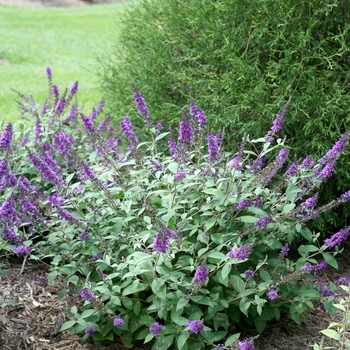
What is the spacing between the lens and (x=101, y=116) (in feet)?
23.5

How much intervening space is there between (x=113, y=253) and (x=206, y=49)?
1.96 m

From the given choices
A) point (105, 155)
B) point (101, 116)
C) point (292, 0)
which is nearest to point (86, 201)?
point (105, 155)

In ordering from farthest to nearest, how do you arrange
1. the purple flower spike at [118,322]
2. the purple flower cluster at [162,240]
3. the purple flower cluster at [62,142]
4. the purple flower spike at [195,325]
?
the purple flower cluster at [62,142], the purple flower spike at [118,322], the purple flower spike at [195,325], the purple flower cluster at [162,240]

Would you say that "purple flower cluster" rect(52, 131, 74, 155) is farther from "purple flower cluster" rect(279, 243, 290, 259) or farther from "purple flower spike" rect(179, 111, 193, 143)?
"purple flower cluster" rect(279, 243, 290, 259)

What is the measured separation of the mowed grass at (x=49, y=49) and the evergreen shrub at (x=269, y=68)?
6.48ft

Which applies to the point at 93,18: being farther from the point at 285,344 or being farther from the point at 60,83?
the point at 285,344

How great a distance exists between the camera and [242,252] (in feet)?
9.62

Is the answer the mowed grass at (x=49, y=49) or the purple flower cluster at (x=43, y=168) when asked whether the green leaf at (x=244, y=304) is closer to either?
the purple flower cluster at (x=43, y=168)

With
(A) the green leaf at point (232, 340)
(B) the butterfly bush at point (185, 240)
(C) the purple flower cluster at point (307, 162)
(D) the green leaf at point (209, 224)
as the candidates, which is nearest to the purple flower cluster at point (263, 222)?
(B) the butterfly bush at point (185, 240)

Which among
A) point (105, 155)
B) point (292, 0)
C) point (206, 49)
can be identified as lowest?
point (105, 155)

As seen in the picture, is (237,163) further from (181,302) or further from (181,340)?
(181,340)

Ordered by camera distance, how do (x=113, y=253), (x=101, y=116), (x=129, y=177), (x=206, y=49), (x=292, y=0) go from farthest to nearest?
1. (x=101, y=116)
2. (x=206, y=49)
3. (x=292, y=0)
4. (x=129, y=177)
5. (x=113, y=253)

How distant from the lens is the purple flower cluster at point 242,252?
9.53 ft

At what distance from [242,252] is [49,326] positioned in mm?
1501
